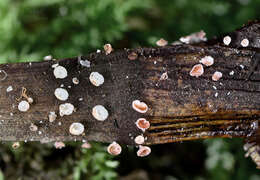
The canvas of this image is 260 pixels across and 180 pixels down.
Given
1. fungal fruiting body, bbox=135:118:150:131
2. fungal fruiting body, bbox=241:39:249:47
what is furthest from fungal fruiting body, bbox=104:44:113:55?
fungal fruiting body, bbox=241:39:249:47

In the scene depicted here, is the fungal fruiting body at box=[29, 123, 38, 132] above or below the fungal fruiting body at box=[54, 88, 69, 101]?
below

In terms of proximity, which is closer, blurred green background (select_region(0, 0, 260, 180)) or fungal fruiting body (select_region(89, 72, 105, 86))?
fungal fruiting body (select_region(89, 72, 105, 86))

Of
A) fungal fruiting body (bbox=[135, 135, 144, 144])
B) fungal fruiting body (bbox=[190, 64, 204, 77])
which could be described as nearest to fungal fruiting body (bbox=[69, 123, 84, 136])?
fungal fruiting body (bbox=[135, 135, 144, 144])

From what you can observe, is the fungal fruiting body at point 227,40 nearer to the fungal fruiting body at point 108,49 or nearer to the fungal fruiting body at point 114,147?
the fungal fruiting body at point 108,49

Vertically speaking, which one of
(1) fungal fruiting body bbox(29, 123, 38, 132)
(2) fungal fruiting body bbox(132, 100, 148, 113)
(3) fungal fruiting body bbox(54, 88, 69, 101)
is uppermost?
(3) fungal fruiting body bbox(54, 88, 69, 101)

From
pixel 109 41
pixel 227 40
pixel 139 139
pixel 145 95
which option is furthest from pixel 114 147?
pixel 109 41

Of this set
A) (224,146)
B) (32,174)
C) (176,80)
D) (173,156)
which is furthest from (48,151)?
(224,146)

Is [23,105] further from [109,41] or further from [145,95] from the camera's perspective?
Answer: [109,41]

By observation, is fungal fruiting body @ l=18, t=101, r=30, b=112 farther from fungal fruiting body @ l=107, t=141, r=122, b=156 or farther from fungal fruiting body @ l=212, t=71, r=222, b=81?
fungal fruiting body @ l=212, t=71, r=222, b=81
